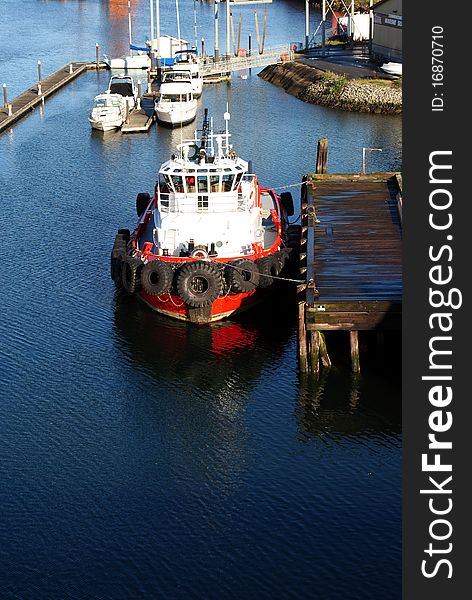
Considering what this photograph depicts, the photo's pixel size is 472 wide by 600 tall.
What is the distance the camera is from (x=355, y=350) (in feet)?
122

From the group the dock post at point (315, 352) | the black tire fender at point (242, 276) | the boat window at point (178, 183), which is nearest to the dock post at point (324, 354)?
the dock post at point (315, 352)

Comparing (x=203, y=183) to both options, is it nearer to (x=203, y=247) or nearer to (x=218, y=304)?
(x=203, y=247)

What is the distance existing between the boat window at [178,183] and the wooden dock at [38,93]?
3499 cm

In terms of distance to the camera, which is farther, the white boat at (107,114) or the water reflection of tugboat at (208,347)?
the white boat at (107,114)

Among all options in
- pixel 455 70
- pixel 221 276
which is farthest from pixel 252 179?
pixel 455 70

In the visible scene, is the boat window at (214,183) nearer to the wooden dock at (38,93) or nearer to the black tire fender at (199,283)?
the black tire fender at (199,283)

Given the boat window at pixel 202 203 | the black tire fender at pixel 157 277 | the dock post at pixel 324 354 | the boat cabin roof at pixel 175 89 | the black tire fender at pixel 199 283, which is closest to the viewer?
the dock post at pixel 324 354

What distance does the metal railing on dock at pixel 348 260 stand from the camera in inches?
1437

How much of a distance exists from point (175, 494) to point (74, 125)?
169 ft

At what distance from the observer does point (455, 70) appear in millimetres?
21531

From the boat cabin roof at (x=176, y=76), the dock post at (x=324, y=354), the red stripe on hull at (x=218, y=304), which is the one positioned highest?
the boat cabin roof at (x=176, y=76)

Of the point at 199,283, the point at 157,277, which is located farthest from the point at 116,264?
the point at 199,283

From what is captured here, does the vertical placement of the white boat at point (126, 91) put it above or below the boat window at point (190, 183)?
above

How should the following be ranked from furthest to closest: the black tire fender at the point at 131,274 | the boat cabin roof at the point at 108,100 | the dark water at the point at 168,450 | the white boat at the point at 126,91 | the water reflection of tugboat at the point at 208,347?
the white boat at the point at 126,91
the boat cabin roof at the point at 108,100
the black tire fender at the point at 131,274
the water reflection of tugboat at the point at 208,347
the dark water at the point at 168,450
